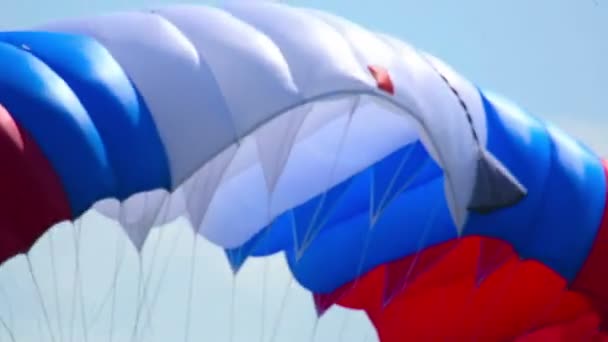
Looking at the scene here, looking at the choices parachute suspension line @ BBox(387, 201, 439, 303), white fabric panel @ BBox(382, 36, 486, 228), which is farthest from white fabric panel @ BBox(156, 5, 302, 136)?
parachute suspension line @ BBox(387, 201, 439, 303)

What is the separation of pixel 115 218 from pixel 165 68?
1465mm

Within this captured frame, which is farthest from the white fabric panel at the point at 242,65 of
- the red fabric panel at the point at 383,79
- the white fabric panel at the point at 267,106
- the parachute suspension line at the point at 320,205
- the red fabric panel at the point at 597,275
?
the red fabric panel at the point at 597,275

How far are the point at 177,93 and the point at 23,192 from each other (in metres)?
1.86

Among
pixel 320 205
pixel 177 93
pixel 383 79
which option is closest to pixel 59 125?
pixel 177 93

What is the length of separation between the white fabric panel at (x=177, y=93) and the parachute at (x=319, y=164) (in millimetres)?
20

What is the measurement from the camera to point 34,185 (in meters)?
17.6

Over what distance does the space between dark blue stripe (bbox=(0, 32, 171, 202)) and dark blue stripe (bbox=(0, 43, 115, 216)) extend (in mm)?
132

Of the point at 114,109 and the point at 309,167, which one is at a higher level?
the point at 114,109

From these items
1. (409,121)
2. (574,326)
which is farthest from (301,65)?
(574,326)

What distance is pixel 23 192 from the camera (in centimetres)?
1756

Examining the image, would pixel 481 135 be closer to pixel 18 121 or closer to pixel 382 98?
pixel 382 98

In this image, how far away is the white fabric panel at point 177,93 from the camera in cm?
1847

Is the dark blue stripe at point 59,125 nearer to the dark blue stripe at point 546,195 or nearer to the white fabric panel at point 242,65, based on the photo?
the white fabric panel at point 242,65

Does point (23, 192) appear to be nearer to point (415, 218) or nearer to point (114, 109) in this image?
point (114, 109)
